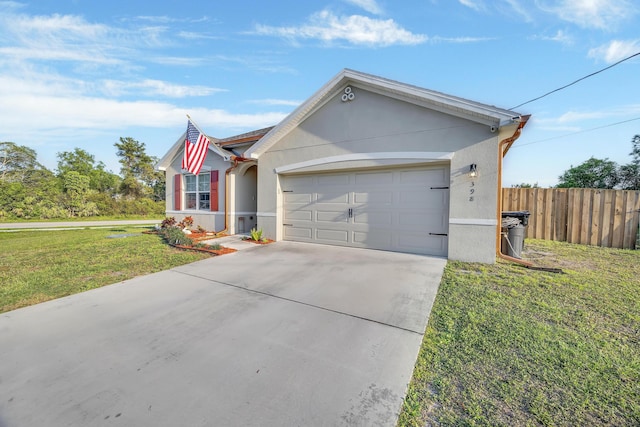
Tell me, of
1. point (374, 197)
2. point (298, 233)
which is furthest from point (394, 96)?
point (298, 233)

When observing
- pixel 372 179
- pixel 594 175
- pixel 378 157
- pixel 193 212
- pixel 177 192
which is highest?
pixel 594 175

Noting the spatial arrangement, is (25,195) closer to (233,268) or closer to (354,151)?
(233,268)

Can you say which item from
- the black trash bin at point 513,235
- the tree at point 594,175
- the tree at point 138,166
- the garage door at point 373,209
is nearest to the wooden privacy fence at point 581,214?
the black trash bin at point 513,235

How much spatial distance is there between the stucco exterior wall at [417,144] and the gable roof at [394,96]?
0.15m

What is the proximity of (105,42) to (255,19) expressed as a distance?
501 centimetres

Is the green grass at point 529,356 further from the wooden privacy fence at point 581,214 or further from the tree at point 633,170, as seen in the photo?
the tree at point 633,170

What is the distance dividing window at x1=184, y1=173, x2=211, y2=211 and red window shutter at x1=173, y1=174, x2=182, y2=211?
0.27m

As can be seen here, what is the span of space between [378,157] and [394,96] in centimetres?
159

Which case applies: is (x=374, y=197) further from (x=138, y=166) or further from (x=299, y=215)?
(x=138, y=166)

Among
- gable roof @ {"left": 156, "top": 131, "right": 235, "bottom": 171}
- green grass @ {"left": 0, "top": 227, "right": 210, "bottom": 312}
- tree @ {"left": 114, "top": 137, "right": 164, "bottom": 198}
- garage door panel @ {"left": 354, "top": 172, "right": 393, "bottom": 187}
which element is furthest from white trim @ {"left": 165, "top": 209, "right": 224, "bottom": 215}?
tree @ {"left": 114, "top": 137, "right": 164, "bottom": 198}

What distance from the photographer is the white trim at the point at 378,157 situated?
Result: 234 inches

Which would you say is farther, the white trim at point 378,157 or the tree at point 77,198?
the tree at point 77,198

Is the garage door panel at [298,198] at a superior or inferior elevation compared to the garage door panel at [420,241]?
superior

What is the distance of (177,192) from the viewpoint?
1153cm
